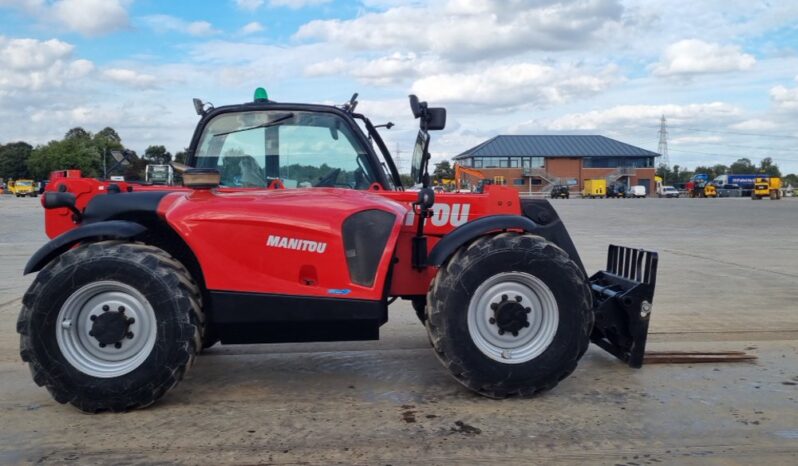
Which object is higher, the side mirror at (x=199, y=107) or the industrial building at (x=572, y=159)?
the industrial building at (x=572, y=159)

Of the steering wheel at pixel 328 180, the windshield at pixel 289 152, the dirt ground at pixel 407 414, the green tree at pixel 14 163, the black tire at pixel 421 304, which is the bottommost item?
the dirt ground at pixel 407 414

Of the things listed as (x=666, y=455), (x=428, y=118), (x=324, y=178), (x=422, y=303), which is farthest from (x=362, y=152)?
(x=666, y=455)

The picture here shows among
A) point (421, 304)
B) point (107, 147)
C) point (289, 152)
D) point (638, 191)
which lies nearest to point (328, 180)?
point (289, 152)

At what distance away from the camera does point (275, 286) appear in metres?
4.09

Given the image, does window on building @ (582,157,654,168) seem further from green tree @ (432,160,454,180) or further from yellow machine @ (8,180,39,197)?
green tree @ (432,160,454,180)

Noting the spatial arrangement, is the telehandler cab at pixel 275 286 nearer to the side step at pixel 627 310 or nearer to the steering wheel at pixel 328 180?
the side step at pixel 627 310

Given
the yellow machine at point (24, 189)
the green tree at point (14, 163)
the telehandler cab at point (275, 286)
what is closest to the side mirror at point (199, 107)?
the telehandler cab at point (275, 286)

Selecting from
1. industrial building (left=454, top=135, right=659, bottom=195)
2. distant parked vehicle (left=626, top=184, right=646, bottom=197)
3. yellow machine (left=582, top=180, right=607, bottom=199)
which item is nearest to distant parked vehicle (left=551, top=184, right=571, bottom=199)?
yellow machine (left=582, top=180, right=607, bottom=199)

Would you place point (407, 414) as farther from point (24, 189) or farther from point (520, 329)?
point (24, 189)

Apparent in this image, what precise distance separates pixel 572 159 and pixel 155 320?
88.4 metres

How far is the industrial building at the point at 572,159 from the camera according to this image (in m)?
85.7

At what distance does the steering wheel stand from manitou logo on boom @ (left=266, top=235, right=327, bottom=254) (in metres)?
1.19

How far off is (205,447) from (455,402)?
1527 mm

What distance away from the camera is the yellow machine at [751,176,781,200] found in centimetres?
6625
